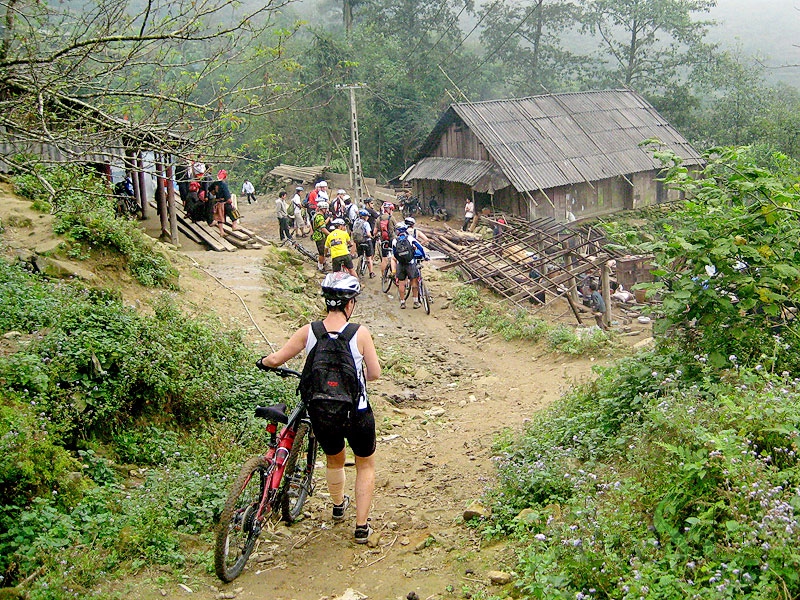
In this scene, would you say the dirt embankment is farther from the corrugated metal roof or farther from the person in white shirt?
the corrugated metal roof

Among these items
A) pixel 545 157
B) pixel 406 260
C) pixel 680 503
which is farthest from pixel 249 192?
pixel 680 503

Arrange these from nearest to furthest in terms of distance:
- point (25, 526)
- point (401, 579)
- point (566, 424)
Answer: point (25, 526)
point (401, 579)
point (566, 424)

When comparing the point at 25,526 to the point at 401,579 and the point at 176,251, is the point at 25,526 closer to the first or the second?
the point at 401,579

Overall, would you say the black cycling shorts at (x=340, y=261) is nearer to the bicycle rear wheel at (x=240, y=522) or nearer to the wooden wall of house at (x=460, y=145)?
the bicycle rear wheel at (x=240, y=522)

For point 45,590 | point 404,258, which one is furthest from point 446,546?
point 404,258

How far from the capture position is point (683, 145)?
28.8 metres

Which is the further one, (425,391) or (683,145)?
(683,145)

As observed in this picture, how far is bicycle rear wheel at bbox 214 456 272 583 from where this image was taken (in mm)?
4219

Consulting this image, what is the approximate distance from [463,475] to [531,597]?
2.62 m

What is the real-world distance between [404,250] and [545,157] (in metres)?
13.0

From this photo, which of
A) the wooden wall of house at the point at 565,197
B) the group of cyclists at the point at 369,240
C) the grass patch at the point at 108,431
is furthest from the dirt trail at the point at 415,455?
the wooden wall of house at the point at 565,197

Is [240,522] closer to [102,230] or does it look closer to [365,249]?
[102,230]

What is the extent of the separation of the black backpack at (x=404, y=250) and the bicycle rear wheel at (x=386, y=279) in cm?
166

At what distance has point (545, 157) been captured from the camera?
25031 millimetres
